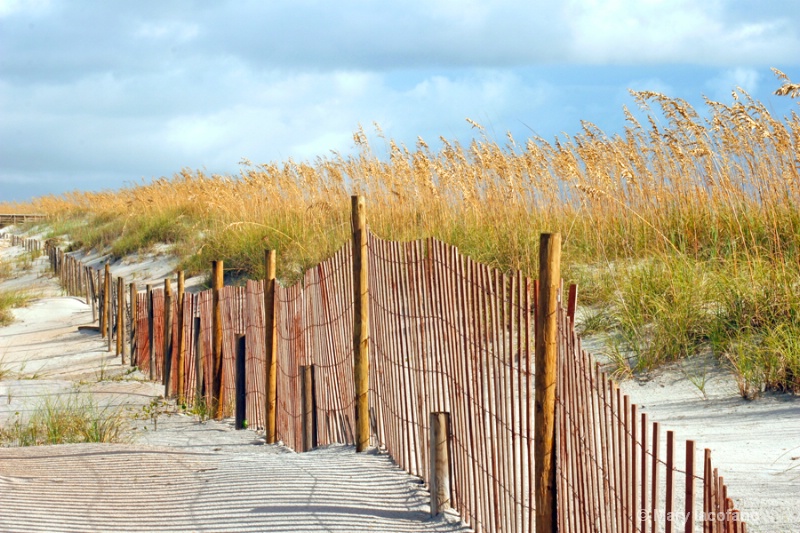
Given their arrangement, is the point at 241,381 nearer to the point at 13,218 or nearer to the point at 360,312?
the point at 360,312

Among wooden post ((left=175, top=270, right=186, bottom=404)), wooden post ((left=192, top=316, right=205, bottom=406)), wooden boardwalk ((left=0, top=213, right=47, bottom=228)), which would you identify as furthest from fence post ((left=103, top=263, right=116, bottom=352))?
wooden boardwalk ((left=0, top=213, right=47, bottom=228))

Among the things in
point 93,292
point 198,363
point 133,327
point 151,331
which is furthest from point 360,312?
point 93,292

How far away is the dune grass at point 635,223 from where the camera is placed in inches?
230

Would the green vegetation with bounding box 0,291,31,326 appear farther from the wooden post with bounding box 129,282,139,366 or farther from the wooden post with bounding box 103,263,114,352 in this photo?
the wooden post with bounding box 129,282,139,366

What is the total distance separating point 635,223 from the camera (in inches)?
312

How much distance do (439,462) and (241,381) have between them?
3292 mm

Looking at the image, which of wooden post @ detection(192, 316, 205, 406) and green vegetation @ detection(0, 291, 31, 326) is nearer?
wooden post @ detection(192, 316, 205, 406)

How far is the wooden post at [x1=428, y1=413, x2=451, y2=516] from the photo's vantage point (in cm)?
366

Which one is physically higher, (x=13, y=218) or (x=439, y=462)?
(x=13, y=218)

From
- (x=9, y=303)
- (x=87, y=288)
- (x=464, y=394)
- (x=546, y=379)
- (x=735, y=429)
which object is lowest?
(x=735, y=429)

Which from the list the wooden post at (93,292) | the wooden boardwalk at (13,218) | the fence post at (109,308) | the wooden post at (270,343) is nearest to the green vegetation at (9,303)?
the wooden post at (93,292)

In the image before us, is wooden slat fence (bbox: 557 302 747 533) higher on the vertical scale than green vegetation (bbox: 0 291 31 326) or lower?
higher

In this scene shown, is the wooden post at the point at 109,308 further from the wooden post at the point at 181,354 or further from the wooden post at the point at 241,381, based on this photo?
the wooden post at the point at 241,381

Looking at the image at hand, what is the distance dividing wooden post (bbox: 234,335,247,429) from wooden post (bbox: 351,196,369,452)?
2075 millimetres
